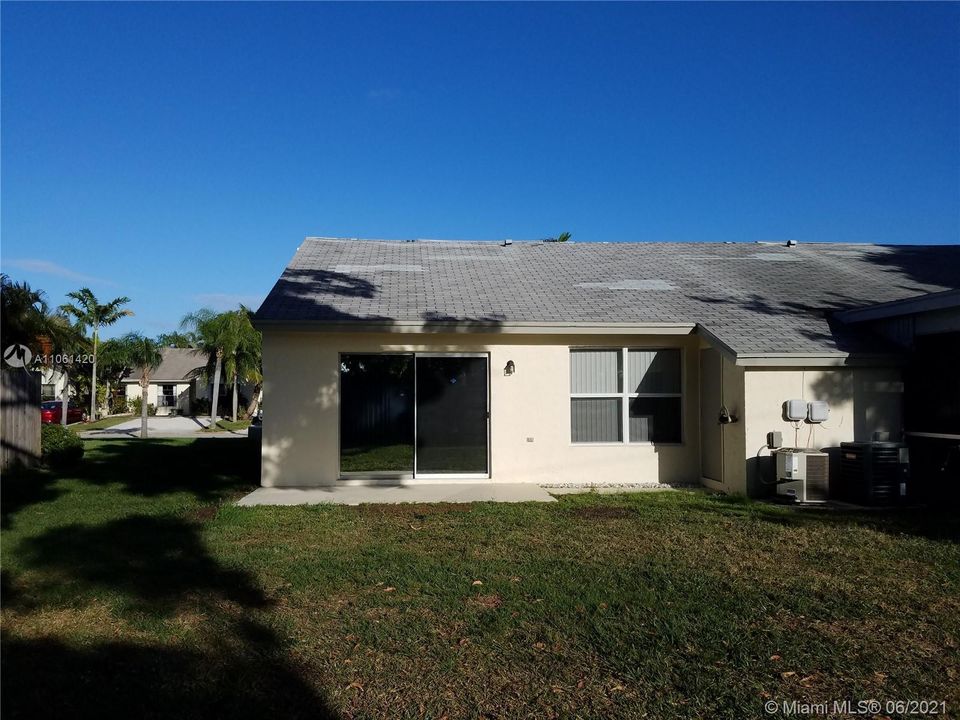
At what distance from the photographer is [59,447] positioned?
13930 mm

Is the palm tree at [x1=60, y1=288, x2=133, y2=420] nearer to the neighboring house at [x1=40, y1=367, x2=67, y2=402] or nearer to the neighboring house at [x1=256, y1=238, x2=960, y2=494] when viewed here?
the neighboring house at [x1=40, y1=367, x2=67, y2=402]

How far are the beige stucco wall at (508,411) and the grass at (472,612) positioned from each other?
90.0 inches

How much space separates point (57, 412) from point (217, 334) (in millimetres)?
10391

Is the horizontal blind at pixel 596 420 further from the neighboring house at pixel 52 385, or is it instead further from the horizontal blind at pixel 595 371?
the neighboring house at pixel 52 385

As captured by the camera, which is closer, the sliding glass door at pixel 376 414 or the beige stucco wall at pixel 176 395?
the sliding glass door at pixel 376 414

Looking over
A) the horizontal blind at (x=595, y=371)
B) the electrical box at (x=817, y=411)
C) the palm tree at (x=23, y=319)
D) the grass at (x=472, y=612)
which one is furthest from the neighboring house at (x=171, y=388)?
the electrical box at (x=817, y=411)

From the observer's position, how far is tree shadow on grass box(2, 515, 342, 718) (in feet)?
12.7

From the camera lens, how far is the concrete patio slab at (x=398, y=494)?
1003 cm

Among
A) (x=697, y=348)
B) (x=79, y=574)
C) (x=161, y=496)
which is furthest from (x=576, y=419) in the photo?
(x=79, y=574)

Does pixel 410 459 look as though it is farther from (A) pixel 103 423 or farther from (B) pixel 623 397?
(A) pixel 103 423

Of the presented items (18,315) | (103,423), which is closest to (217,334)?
(103,423)

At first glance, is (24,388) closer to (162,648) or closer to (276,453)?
(276,453)

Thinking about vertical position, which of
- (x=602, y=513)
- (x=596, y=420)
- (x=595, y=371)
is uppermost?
(x=595, y=371)

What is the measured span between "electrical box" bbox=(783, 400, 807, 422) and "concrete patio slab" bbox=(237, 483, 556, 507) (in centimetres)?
370
